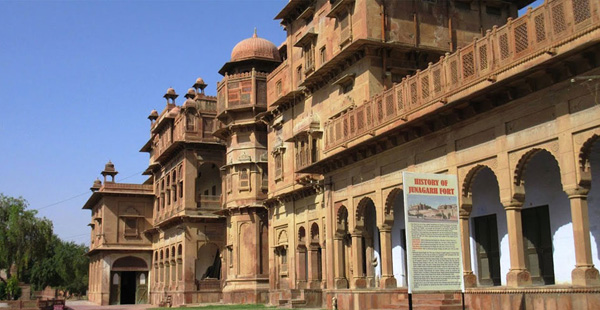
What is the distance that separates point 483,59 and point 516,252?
15.3ft

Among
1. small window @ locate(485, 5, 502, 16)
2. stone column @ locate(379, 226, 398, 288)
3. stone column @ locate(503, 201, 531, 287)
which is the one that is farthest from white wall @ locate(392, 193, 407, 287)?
small window @ locate(485, 5, 502, 16)

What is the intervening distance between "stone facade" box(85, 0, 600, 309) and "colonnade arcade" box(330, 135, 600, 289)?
1.8 inches

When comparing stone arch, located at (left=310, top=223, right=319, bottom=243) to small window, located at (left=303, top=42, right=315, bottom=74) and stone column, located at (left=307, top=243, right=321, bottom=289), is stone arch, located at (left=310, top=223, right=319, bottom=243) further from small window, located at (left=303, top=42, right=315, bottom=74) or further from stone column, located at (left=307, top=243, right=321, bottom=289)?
small window, located at (left=303, top=42, right=315, bottom=74)

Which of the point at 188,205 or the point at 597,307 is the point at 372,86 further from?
the point at 188,205

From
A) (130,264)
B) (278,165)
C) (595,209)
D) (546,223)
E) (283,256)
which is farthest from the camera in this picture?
(130,264)

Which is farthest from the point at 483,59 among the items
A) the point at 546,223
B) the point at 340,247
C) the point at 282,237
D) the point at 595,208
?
the point at 282,237

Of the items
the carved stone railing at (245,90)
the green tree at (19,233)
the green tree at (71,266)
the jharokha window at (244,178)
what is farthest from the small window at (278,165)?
the green tree at (71,266)

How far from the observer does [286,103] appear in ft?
107

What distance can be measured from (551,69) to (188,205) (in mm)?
33526

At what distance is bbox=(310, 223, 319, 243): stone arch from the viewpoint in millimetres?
29328

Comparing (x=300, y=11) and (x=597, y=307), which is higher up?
(x=300, y=11)

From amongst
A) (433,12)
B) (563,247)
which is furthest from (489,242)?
(433,12)

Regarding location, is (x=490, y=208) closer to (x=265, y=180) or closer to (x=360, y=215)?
(x=360, y=215)

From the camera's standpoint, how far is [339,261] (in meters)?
24.0
